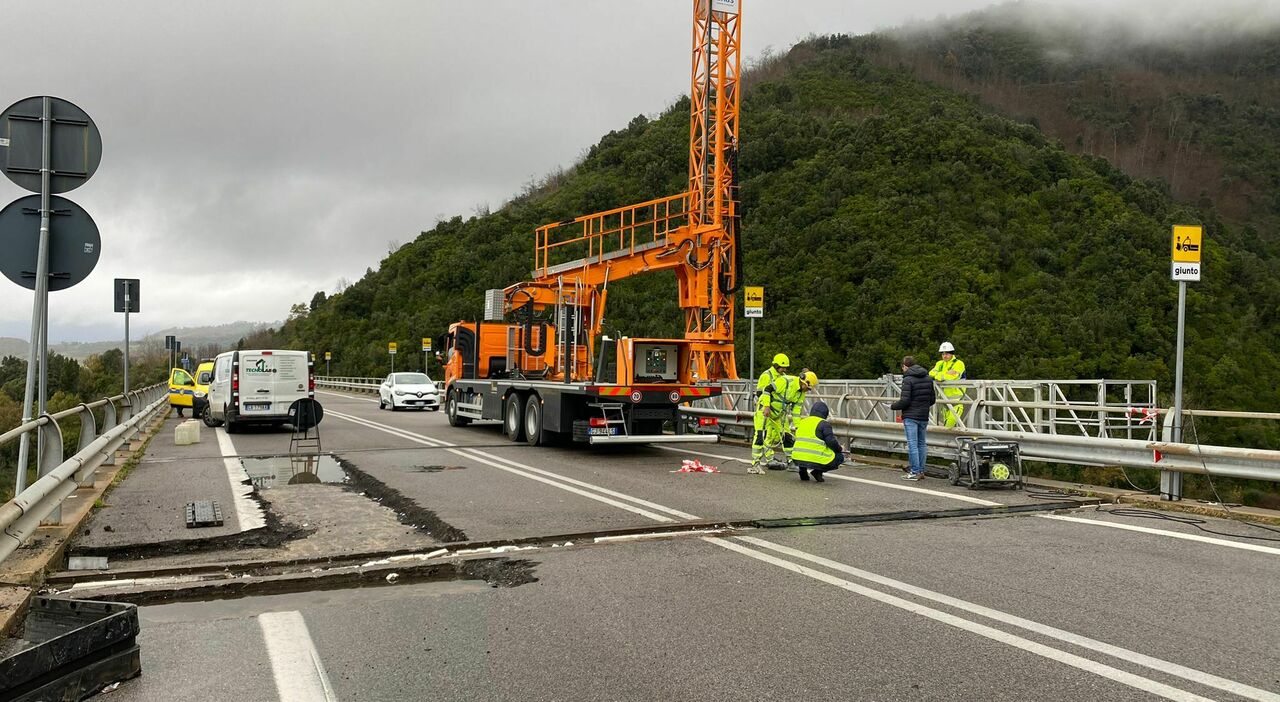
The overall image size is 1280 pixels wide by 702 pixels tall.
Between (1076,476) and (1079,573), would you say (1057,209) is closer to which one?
(1076,476)

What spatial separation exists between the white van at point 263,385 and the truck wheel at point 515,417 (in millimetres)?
4823

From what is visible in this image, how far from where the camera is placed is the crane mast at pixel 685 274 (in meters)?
18.4

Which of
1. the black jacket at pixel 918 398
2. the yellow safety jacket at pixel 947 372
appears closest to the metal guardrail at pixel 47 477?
the black jacket at pixel 918 398

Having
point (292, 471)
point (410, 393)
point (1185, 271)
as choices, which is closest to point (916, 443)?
point (1185, 271)

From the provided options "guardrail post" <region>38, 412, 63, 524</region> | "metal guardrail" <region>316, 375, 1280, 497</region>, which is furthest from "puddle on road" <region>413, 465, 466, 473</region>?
"guardrail post" <region>38, 412, 63, 524</region>

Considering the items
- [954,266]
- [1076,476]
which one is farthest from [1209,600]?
[954,266]

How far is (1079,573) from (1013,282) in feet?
130

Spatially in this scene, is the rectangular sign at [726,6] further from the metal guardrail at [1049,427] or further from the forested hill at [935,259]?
the forested hill at [935,259]

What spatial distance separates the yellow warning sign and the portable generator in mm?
2845

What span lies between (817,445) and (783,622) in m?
6.11

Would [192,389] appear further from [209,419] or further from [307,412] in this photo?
[307,412]

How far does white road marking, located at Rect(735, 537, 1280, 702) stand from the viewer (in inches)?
155

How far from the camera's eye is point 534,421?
637 inches

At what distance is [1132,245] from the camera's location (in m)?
42.8
